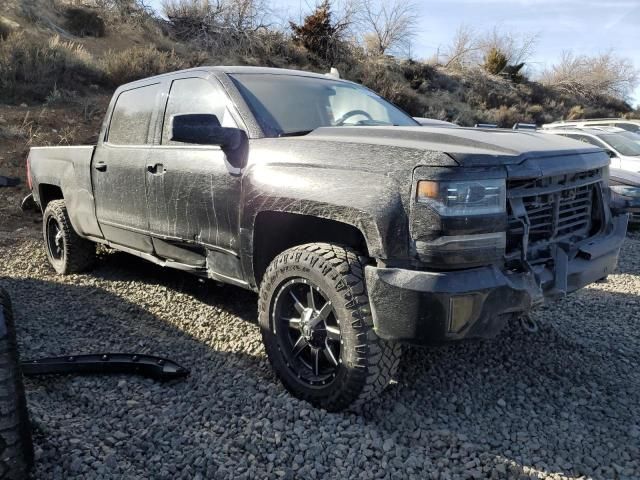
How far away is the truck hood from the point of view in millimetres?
2486

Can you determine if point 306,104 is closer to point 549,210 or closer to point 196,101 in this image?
point 196,101

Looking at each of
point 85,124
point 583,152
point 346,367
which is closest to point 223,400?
point 346,367

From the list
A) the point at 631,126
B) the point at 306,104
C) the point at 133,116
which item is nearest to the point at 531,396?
the point at 306,104

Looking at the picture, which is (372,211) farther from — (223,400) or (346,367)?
(223,400)

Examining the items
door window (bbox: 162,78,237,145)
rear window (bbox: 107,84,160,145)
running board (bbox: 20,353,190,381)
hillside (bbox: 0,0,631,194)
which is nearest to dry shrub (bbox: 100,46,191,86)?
hillside (bbox: 0,0,631,194)

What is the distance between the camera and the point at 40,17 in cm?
1680

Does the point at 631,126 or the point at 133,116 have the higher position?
the point at 133,116

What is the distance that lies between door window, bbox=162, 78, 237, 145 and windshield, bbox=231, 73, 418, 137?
0.51ft

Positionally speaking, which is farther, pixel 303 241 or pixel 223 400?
pixel 303 241

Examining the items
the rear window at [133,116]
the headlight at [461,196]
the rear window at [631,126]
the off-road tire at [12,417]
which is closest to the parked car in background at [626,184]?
the headlight at [461,196]

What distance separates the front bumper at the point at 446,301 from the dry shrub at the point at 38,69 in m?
12.0

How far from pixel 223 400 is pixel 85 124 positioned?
977cm

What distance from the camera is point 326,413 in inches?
108

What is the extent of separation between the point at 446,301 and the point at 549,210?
93 centimetres
